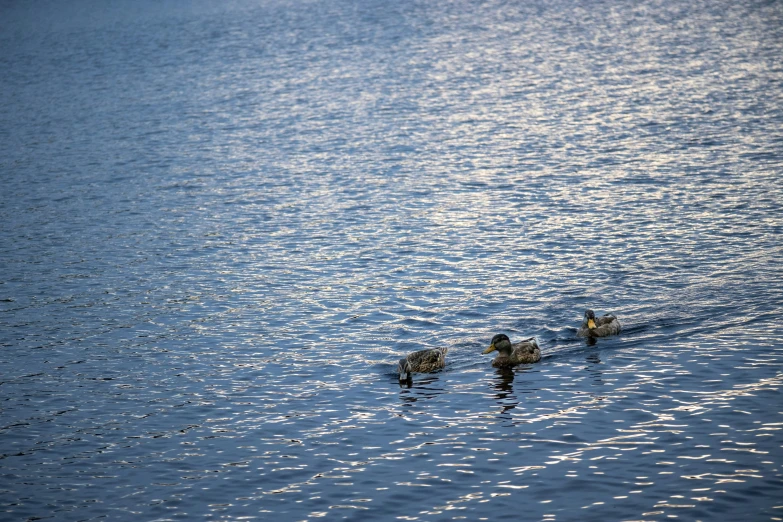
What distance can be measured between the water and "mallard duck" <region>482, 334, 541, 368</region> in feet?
1.11

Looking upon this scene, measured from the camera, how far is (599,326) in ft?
71.2

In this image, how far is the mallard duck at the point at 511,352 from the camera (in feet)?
67.9

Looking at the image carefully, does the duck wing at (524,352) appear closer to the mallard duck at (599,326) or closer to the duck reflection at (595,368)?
the duck reflection at (595,368)

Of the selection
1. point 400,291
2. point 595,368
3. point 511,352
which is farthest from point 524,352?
point 400,291

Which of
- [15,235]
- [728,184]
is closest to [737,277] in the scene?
[728,184]

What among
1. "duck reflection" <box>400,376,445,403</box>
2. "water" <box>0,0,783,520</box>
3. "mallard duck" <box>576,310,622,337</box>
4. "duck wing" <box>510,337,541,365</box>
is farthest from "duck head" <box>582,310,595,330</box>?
"duck reflection" <box>400,376,445,403</box>

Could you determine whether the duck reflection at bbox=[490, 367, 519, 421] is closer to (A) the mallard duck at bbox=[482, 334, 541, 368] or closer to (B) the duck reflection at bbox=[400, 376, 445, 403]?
(A) the mallard duck at bbox=[482, 334, 541, 368]

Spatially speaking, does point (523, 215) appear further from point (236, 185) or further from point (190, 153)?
point (190, 153)

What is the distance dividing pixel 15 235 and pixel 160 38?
49.1 meters

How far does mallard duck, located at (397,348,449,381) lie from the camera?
66.5 ft

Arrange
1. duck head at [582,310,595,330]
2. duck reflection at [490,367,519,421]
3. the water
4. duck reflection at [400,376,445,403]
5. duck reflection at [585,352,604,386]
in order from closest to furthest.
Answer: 1. the water
2. duck reflection at [490,367,519,421]
3. duck reflection at [400,376,445,403]
4. duck reflection at [585,352,604,386]
5. duck head at [582,310,595,330]

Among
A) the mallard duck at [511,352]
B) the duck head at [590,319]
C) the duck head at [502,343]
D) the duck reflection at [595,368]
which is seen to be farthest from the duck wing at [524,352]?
the duck head at [590,319]

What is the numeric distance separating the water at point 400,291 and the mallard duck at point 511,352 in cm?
34

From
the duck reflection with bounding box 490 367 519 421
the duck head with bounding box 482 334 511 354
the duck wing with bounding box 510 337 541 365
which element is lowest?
the duck reflection with bounding box 490 367 519 421
